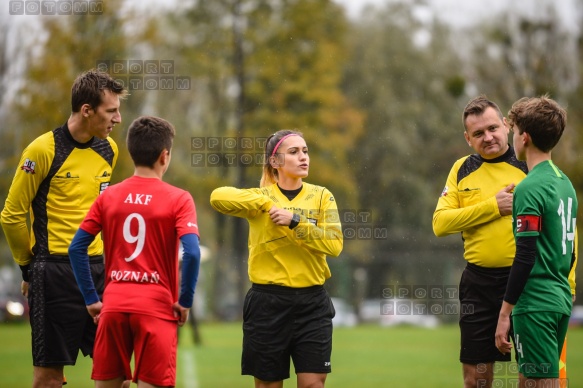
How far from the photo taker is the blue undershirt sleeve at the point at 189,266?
5.14 m

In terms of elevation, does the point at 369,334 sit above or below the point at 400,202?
below

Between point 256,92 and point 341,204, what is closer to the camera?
point 256,92

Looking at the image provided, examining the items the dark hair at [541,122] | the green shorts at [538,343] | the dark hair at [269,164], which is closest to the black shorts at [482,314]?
the green shorts at [538,343]

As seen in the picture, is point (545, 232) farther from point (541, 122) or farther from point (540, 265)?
point (541, 122)

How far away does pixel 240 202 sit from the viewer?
620 centimetres

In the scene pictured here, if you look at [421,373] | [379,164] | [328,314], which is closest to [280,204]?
[328,314]

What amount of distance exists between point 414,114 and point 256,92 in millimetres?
8363

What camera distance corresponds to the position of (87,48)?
86.5ft

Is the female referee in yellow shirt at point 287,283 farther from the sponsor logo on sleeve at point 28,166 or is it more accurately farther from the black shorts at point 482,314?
the sponsor logo on sleeve at point 28,166

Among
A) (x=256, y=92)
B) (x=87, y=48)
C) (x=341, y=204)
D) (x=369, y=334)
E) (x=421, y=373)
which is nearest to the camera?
(x=421, y=373)

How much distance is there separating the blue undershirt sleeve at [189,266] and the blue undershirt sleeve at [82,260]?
2.18ft

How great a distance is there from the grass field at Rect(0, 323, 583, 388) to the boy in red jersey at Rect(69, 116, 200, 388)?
3.67 metres

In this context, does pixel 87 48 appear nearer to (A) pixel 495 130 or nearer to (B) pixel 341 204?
(B) pixel 341 204

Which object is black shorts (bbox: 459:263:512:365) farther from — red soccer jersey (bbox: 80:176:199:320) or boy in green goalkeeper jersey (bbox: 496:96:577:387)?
red soccer jersey (bbox: 80:176:199:320)
